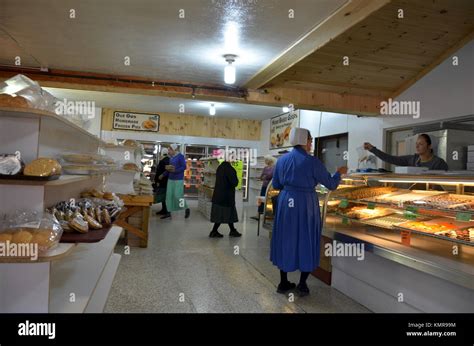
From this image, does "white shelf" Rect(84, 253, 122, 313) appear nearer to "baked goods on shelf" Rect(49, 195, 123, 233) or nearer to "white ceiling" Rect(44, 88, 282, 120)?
"baked goods on shelf" Rect(49, 195, 123, 233)

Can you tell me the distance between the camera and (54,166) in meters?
1.92

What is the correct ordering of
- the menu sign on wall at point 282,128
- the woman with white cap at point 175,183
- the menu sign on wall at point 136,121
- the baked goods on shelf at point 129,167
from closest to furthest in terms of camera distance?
the baked goods on shelf at point 129,167, the woman with white cap at point 175,183, the menu sign on wall at point 282,128, the menu sign on wall at point 136,121

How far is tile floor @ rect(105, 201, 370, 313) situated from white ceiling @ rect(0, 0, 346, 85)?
2708 millimetres

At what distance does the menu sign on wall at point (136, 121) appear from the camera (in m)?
10.9

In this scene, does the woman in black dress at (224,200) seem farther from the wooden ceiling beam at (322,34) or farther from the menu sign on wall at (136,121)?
the menu sign on wall at (136,121)

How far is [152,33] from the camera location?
3.92m

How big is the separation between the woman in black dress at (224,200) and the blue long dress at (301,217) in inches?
116

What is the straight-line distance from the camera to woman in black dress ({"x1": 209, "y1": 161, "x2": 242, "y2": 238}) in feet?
21.6

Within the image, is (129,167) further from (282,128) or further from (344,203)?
(282,128)

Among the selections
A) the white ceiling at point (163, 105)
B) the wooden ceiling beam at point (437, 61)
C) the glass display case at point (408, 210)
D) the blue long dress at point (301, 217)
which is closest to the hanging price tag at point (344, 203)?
the glass display case at point (408, 210)

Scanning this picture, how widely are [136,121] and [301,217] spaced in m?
8.57

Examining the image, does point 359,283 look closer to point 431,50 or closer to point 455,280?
point 455,280

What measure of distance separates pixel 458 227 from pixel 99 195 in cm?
324

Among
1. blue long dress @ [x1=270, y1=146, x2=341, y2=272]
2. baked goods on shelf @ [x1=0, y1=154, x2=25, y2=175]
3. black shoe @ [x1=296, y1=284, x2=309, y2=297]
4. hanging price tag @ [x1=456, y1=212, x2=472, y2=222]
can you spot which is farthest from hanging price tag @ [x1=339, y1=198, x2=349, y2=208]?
baked goods on shelf @ [x1=0, y1=154, x2=25, y2=175]
